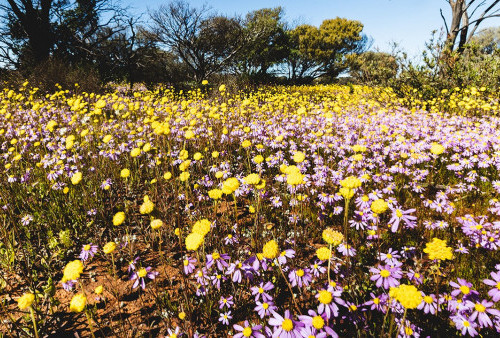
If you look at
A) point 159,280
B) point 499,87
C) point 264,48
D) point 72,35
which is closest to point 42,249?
point 159,280

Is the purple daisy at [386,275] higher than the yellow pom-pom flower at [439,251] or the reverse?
the reverse

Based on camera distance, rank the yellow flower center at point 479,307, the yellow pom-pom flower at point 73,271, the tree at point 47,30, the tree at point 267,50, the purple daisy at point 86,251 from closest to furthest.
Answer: the yellow pom-pom flower at point 73,271
the yellow flower center at point 479,307
the purple daisy at point 86,251
the tree at point 47,30
the tree at point 267,50

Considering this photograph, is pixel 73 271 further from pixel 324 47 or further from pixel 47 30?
pixel 324 47

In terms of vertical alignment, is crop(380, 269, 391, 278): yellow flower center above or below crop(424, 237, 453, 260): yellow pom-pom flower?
below

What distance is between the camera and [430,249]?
1.46 m

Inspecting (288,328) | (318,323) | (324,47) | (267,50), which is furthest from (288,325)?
(324,47)

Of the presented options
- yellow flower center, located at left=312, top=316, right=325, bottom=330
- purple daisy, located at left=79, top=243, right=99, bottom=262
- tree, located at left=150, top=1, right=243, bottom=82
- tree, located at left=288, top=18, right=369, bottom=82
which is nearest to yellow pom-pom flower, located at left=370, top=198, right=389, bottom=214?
yellow flower center, located at left=312, top=316, right=325, bottom=330

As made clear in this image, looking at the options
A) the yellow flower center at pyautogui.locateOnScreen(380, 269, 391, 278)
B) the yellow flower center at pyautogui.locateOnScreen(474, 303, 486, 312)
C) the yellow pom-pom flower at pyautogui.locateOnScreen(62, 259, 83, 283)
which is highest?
the yellow pom-pom flower at pyautogui.locateOnScreen(62, 259, 83, 283)

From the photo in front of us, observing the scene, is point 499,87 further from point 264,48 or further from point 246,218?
point 264,48

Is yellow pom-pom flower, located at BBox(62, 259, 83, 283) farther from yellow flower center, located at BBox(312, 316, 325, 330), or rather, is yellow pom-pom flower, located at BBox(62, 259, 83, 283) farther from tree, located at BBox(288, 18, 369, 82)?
tree, located at BBox(288, 18, 369, 82)

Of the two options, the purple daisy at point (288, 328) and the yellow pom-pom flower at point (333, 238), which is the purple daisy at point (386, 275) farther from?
the purple daisy at point (288, 328)

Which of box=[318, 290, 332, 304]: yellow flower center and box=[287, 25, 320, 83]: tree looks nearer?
box=[318, 290, 332, 304]: yellow flower center

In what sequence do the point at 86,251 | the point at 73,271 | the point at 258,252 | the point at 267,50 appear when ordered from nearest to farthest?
the point at 73,271, the point at 258,252, the point at 86,251, the point at 267,50

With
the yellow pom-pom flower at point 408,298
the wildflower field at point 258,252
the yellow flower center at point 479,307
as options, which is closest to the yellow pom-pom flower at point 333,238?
the wildflower field at point 258,252
